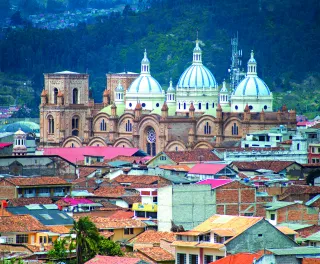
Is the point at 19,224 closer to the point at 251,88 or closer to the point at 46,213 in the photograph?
the point at 46,213

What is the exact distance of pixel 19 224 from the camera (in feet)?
237

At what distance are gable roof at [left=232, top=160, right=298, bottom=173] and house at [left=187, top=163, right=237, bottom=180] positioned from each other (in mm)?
5504

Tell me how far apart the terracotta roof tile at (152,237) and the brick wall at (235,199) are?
20.3ft

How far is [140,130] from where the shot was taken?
456ft

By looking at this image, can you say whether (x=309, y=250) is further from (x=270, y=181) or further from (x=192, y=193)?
(x=270, y=181)

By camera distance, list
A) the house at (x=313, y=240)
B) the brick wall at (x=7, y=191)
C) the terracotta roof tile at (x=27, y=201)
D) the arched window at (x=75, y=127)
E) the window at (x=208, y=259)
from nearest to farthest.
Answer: the window at (x=208, y=259) < the house at (x=313, y=240) < the terracotta roof tile at (x=27, y=201) < the brick wall at (x=7, y=191) < the arched window at (x=75, y=127)

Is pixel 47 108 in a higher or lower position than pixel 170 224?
higher

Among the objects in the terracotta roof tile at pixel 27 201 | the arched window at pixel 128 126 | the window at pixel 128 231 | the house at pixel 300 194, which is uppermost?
the arched window at pixel 128 126

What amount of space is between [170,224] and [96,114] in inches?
2752

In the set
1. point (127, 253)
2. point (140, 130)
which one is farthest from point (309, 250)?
point (140, 130)

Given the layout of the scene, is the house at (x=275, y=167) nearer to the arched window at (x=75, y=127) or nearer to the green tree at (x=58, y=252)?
the green tree at (x=58, y=252)

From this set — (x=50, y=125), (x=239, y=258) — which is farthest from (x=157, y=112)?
(x=239, y=258)

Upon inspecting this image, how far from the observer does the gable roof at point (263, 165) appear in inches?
4122

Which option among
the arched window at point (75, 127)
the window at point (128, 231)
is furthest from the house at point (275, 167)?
the arched window at point (75, 127)
